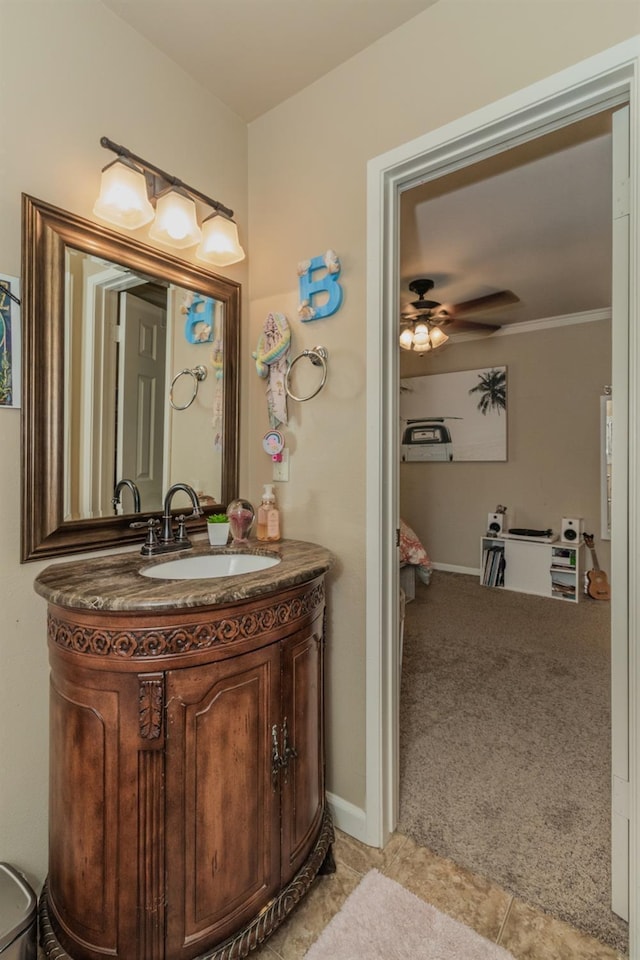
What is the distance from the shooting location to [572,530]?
4.20 metres

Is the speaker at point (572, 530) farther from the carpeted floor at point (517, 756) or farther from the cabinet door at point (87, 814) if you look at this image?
the cabinet door at point (87, 814)

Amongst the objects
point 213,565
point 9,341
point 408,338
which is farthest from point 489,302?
point 9,341

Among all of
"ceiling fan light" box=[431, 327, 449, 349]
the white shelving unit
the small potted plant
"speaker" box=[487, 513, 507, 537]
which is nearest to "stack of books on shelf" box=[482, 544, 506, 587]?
the white shelving unit

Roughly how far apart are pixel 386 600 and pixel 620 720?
0.70 metres

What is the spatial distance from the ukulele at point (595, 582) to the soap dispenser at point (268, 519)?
364cm

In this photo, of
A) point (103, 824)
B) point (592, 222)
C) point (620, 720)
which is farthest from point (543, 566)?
point (103, 824)

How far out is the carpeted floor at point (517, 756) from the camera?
4.62 ft

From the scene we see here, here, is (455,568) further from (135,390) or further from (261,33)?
(261,33)

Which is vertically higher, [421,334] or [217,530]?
[421,334]

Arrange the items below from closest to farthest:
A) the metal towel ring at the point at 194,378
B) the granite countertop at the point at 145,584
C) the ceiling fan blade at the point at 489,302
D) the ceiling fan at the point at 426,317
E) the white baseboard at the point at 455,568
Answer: the granite countertop at the point at 145,584, the metal towel ring at the point at 194,378, the ceiling fan blade at the point at 489,302, the ceiling fan at the point at 426,317, the white baseboard at the point at 455,568

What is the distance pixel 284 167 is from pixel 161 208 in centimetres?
58

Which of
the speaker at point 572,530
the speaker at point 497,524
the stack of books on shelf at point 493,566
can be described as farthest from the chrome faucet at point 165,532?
the speaker at point 572,530

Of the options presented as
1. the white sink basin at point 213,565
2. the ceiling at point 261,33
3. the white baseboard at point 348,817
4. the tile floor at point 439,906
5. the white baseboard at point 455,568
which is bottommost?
the tile floor at point 439,906

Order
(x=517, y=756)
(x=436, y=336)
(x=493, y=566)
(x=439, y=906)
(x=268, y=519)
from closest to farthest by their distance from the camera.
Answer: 1. (x=439, y=906)
2. (x=268, y=519)
3. (x=517, y=756)
4. (x=436, y=336)
5. (x=493, y=566)
